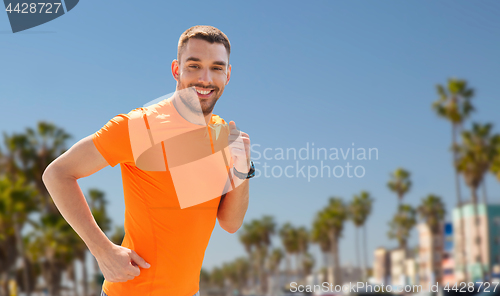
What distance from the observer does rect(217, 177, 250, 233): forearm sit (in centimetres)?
178

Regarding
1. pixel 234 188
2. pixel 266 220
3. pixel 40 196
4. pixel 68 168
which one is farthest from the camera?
pixel 266 220

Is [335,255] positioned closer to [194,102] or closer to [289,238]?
[289,238]

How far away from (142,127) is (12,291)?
48.7 m

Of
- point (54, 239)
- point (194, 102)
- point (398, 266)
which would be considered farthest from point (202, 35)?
point (398, 266)

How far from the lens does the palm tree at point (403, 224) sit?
57.0m

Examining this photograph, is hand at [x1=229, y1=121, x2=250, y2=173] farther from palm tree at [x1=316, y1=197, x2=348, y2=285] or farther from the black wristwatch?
palm tree at [x1=316, y1=197, x2=348, y2=285]

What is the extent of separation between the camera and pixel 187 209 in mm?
1626

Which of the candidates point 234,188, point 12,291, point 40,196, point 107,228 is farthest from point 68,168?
point 107,228

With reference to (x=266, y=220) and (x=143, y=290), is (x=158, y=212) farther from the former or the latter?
(x=266, y=220)

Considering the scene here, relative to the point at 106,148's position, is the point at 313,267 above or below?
below

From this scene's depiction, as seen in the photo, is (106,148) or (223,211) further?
(223,211)

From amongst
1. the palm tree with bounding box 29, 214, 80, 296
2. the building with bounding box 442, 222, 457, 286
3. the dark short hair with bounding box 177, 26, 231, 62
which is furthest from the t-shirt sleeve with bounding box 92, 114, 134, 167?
the building with bounding box 442, 222, 457, 286

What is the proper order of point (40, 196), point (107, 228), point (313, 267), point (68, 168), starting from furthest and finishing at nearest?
point (313, 267) < point (107, 228) < point (40, 196) < point (68, 168)

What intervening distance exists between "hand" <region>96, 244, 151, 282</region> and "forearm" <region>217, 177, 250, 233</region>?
1.25 feet
